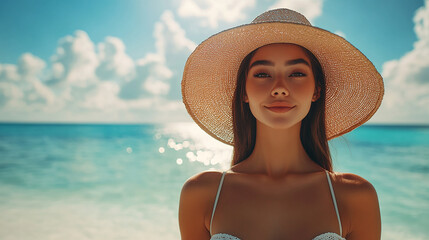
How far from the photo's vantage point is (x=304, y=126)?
2.19 meters

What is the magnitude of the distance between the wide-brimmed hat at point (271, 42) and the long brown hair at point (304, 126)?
0.09 m

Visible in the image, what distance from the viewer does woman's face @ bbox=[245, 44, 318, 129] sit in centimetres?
177

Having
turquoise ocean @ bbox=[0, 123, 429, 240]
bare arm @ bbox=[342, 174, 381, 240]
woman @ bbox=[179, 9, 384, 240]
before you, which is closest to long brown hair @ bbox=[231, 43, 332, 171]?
woman @ bbox=[179, 9, 384, 240]

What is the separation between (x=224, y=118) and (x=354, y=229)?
3.63ft

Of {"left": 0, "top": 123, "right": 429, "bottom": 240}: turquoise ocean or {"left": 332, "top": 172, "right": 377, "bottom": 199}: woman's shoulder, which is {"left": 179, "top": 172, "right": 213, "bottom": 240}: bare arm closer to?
{"left": 332, "top": 172, "right": 377, "bottom": 199}: woman's shoulder

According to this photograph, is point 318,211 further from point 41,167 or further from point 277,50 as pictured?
point 41,167

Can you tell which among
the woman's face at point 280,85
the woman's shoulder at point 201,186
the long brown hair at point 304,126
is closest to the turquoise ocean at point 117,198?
the long brown hair at point 304,126

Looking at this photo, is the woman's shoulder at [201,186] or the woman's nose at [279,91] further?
the woman's shoulder at [201,186]

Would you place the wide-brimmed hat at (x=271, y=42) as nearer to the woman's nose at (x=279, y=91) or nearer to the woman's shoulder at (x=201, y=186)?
the woman's nose at (x=279, y=91)

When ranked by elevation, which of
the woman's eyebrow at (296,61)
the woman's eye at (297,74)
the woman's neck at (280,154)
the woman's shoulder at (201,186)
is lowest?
the woman's shoulder at (201,186)

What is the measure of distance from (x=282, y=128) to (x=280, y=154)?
0.24 meters

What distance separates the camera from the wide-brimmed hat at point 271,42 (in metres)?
1.91

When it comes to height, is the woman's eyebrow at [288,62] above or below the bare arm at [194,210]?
above

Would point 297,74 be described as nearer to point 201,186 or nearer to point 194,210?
point 201,186
